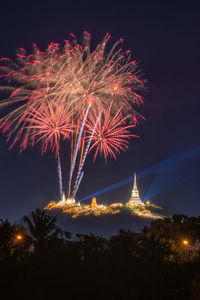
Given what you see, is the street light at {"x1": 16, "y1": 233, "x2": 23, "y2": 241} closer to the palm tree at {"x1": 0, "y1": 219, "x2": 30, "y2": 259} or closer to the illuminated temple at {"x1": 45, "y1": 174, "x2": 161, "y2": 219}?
the palm tree at {"x1": 0, "y1": 219, "x2": 30, "y2": 259}

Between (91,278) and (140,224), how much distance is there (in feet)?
394

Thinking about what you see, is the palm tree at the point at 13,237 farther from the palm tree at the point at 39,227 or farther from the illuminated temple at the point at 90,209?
the illuminated temple at the point at 90,209

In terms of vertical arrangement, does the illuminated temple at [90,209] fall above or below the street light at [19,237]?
above

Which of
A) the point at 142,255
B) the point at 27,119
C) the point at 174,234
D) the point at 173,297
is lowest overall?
the point at 173,297

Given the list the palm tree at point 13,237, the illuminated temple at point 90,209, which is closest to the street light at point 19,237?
the palm tree at point 13,237

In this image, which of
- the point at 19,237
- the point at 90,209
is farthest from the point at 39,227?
the point at 90,209

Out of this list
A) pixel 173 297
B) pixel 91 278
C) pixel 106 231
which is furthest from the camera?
pixel 106 231

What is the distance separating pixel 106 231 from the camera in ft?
400

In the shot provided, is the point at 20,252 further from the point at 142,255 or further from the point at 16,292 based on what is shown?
the point at 16,292

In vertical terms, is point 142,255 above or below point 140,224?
below

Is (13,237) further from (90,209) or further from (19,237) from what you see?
(90,209)

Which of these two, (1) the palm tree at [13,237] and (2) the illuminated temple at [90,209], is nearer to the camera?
(1) the palm tree at [13,237]

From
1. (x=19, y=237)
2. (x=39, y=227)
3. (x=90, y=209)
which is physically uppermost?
(x=90, y=209)

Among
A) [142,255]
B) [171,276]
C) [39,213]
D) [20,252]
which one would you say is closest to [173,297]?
[171,276]
